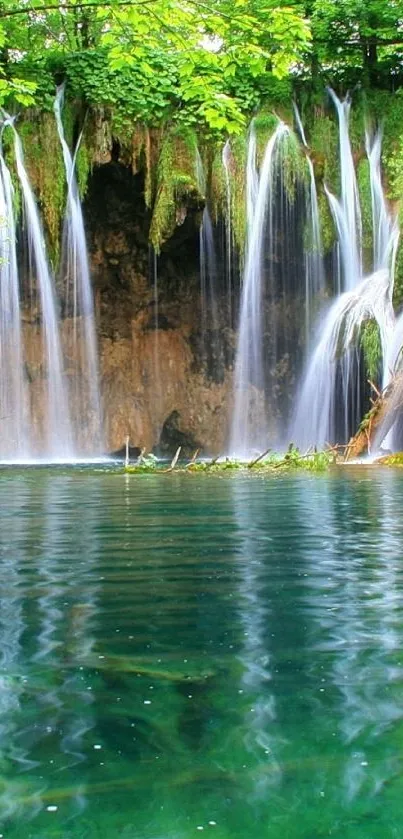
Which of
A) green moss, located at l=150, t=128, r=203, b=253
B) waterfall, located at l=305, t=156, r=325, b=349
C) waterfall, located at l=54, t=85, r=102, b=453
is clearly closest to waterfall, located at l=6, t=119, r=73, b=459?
waterfall, located at l=54, t=85, r=102, b=453

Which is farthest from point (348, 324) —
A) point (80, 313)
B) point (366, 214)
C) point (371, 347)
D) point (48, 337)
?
point (48, 337)

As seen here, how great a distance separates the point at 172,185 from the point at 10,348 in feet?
18.6

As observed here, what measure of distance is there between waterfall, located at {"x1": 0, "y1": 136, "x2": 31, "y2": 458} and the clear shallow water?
1556 centimetres

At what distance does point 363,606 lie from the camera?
3693mm

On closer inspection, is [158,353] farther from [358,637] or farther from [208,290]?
[358,637]

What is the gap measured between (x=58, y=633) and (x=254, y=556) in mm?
1918

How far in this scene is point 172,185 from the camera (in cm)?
2042

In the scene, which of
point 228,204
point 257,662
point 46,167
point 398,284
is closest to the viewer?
point 257,662

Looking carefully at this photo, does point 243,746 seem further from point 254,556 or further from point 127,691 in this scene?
point 254,556

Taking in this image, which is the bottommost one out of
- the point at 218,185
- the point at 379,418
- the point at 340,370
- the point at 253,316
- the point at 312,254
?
the point at 379,418

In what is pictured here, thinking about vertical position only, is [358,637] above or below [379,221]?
below

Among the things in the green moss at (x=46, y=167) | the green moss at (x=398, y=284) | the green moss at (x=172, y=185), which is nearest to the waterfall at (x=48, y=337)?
the green moss at (x=46, y=167)

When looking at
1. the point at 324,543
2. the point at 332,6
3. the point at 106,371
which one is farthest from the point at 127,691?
the point at 332,6

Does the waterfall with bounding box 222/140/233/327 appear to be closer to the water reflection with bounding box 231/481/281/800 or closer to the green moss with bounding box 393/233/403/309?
the green moss with bounding box 393/233/403/309
